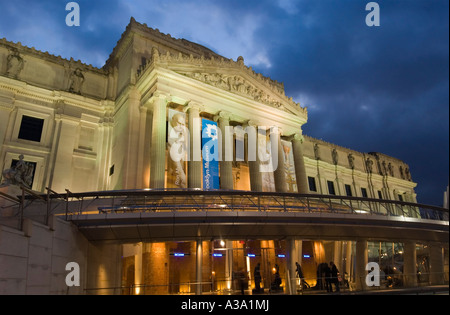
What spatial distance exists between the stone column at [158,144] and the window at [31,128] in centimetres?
1149

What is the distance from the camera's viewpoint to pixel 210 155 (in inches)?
1162

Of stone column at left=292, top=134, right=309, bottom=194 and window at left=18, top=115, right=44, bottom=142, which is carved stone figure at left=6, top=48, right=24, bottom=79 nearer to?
window at left=18, top=115, right=44, bottom=142

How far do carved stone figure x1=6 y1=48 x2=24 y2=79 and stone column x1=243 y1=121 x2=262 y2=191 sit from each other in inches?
879

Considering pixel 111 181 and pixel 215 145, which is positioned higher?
pixel 215 145

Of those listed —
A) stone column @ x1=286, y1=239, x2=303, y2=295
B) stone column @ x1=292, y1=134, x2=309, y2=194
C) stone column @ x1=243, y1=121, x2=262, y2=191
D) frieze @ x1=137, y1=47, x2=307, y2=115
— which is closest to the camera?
stone column @ x1=286, y1=239, x2=303, y2=295

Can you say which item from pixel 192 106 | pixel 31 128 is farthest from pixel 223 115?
pixel 31 128

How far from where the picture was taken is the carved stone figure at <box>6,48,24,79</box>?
31970mm

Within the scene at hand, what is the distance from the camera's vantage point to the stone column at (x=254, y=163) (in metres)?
32.8

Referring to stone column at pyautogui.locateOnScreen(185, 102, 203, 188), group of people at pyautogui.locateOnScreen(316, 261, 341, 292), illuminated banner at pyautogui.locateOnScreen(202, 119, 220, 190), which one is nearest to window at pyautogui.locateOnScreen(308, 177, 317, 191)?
illuminated banner at pyautogui.locateOnScreen(202, 119, 220, 190)

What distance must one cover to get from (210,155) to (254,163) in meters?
5.98
